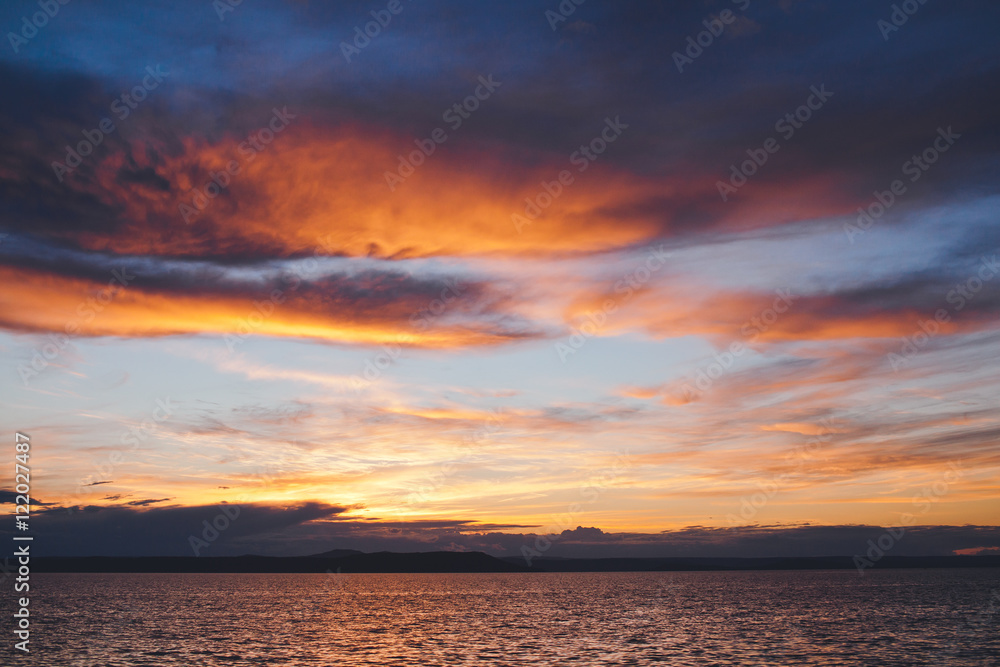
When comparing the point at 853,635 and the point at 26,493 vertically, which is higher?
the point at 26,493

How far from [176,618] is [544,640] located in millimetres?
62304

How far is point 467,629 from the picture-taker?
9025 cm

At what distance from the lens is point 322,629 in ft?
298

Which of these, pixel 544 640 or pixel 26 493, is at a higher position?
pixel 26 493

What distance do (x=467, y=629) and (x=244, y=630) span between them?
27.2m

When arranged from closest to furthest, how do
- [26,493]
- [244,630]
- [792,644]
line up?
A: [26,493] → [792,644] → [244,630]

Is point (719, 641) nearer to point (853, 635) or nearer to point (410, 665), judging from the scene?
point (853, 635)

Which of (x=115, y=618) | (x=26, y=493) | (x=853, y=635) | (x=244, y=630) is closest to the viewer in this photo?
(x=26, y=493)

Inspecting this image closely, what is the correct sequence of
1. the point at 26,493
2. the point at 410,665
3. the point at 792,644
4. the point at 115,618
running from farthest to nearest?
the point at 115,618 → the point at 792,644 → the point at 410,665 → the point at 26,493

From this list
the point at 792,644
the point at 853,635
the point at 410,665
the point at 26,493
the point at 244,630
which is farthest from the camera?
the point at 244,630

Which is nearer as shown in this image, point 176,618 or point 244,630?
point 244,630

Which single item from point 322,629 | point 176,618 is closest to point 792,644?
point 322,629

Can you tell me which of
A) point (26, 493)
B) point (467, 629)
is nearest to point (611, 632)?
point (467, 629)

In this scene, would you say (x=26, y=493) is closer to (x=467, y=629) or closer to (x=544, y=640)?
(x=544, y=640)
